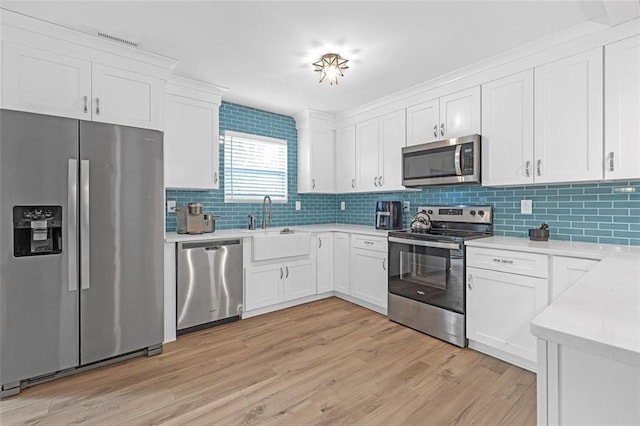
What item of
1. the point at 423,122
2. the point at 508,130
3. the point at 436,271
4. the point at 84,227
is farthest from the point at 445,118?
the point at 84,227

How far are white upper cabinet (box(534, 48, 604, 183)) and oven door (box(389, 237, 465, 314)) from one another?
0.94 m

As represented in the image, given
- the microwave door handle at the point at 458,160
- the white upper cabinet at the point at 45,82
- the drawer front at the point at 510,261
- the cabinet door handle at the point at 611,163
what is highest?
the white upper cabinet at the point at 45,82

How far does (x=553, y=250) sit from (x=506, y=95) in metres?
1.37

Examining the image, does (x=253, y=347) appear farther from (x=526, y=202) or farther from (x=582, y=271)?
(x=526, y=202)

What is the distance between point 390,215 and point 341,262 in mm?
864

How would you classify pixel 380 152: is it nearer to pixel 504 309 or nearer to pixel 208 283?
pixel 504 309

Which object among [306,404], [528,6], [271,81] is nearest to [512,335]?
[306,404]

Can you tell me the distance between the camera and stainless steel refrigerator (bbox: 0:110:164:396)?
204 centimetres

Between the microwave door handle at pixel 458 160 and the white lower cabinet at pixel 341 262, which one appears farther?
the white lower cabinet at pixel 341 262

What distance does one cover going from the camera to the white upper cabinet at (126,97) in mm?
2408

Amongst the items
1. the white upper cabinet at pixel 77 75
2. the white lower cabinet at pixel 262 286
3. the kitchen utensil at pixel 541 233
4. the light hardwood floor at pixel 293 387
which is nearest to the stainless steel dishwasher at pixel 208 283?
the white lower cabinet at pixel 262 286

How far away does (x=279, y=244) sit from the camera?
3.56 meters

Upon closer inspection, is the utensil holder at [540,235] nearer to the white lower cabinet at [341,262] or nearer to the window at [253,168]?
the white lower cabinet at [341,262]

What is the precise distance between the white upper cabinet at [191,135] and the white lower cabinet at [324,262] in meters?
1.47
